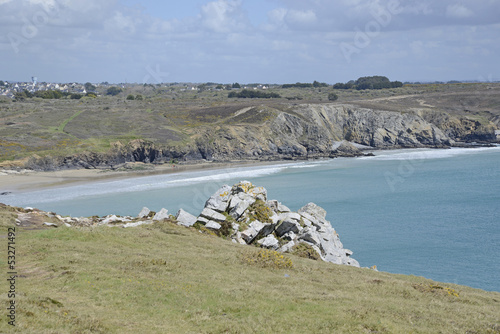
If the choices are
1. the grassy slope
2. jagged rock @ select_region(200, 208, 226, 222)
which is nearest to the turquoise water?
jagged rock @ select_region(200, 208, 226, 222)

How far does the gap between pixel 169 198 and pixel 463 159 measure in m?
57.8

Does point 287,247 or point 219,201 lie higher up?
point 219,201

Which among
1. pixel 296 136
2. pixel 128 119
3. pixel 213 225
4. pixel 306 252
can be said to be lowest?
pixel 296 136

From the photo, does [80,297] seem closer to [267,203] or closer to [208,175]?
[267,203]

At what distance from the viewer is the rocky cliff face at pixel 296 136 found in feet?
253

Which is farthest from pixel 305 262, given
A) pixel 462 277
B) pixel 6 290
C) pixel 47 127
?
pixel 47 127

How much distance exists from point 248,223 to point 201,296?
38.6ft

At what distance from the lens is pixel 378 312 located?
12.3m

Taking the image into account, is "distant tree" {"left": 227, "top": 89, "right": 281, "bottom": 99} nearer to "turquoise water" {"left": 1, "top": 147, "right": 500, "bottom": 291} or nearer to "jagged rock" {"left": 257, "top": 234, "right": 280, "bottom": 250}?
"turquoise water" {"left": 1, "top": 147, "right": 500, "bottom": 291}

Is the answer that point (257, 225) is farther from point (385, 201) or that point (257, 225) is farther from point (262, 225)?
point (385, 201)

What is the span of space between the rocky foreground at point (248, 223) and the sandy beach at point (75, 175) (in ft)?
108

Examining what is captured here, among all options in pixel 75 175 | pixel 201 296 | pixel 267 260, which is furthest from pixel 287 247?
pixel 75 175

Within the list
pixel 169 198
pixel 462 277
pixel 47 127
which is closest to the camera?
pixel 462 277

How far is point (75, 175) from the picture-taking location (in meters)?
65.7
